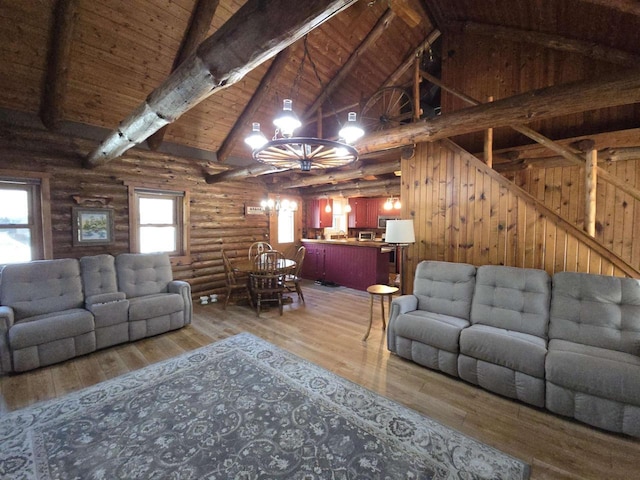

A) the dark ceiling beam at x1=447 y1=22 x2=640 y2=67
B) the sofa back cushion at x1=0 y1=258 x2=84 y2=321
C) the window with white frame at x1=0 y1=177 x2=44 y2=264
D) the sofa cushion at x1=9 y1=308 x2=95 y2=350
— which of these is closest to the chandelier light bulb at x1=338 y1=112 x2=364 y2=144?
the dark ceiling beam at x1=447 y1=22 x2=640 y2=67

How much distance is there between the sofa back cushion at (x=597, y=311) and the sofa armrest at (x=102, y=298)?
16.1 feet

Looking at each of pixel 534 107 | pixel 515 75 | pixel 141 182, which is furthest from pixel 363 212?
pixel 534 107

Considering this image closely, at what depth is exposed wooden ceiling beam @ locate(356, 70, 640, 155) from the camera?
2.10 meters

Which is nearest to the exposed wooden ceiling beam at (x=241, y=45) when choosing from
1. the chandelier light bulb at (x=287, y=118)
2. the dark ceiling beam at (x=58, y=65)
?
the chandelier light bulb at (x=287, y=118)

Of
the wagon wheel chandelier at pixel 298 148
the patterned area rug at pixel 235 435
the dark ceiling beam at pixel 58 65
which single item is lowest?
the patterned area rug at pixel 235 435

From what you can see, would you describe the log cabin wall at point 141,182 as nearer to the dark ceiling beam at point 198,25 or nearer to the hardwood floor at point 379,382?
the hardwood floor at point 379,382

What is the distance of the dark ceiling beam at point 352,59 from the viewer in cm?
454

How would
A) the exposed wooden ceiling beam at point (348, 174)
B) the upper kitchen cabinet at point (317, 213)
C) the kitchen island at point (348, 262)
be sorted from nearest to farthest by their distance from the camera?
the exposed wooden ceiling beam at point (348, 174)
the kitchen island at point (348, 262)
the upper kitchen cabinet at point (317, 213)

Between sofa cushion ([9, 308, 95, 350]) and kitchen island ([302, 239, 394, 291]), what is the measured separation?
4777mm

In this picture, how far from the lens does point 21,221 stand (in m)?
3.84

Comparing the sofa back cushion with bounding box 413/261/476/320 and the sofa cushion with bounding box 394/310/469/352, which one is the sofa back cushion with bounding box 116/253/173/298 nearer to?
the sofa cushion with bounding box 394/310/469/352

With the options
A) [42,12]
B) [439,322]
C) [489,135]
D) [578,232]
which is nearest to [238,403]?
[439,322]

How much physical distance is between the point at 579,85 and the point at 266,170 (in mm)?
3731

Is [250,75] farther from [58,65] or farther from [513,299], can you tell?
[513,299]
